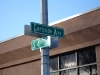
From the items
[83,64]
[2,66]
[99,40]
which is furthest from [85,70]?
[2,66]

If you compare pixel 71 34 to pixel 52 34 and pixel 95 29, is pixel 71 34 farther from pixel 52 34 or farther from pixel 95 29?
pixel 52 34

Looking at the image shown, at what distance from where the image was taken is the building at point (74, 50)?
49.4ft

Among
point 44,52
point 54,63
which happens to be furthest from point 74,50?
point 44,52

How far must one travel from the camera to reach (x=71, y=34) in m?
15.9

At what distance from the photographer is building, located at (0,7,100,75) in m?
15.1

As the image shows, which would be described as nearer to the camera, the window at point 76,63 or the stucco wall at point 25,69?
the window at point 76,63

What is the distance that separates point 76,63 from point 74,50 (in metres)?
0.72

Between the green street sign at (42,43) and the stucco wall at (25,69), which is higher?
the stucco wall at (25,69)

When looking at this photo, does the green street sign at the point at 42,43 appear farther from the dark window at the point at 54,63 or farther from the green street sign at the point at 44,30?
the dark window at the point at 54,63

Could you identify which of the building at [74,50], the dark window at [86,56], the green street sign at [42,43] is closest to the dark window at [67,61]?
the building at [74,50]

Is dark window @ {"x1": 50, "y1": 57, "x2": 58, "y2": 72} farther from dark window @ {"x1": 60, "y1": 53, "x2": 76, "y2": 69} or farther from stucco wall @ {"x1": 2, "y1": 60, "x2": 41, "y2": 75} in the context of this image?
stucco wall @ {"x1": 2, "y1": 60, "x2": 41, "y2": 75}

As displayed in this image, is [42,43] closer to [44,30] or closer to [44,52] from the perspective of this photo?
[44,52]

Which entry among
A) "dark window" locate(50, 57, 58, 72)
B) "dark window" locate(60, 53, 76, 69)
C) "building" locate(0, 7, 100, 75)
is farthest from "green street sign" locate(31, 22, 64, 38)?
"dark window" locate(50, 57, 58, 72)

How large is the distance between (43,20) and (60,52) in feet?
26.7
